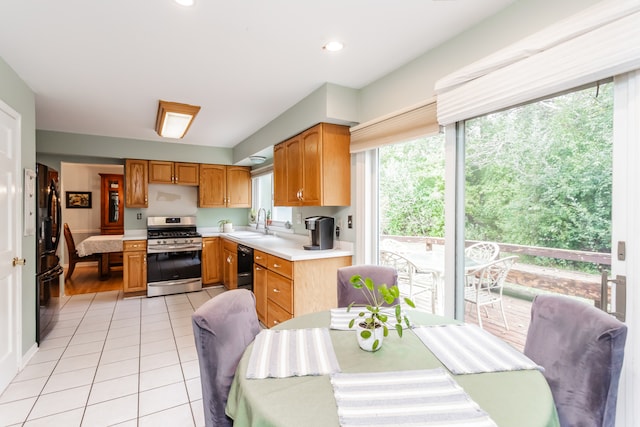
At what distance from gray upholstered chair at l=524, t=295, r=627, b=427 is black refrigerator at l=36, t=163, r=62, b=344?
391 centimetres

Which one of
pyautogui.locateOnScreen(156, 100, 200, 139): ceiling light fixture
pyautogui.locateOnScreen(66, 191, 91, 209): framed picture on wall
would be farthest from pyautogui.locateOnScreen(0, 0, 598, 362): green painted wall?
pyautogui.locateOnScreen(66, 191, 91, 209): framed picture on wall

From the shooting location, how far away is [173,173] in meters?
5.12

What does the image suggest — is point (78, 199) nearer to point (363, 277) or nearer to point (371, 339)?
point (363, 277)

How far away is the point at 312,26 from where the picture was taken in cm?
189

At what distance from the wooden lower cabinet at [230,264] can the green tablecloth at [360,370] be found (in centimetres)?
326

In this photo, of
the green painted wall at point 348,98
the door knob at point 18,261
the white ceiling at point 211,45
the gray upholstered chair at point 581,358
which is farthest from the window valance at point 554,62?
the door knob at point 18,261

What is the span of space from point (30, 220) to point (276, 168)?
7.72 ft

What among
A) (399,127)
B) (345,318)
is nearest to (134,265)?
(345,318)

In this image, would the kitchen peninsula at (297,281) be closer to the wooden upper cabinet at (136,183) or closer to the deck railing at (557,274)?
the deck railing at (557,274)

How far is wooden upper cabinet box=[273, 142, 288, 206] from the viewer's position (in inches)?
140

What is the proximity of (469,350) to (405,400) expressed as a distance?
473 mm

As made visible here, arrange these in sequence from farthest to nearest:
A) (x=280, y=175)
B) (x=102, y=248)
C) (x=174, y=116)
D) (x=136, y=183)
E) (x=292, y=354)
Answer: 1. (x=102, y=248)
2. (x=136, y=183)
3. (x=280, y=175)
4. (x=174, y=116)
5. (x=292, y=354)

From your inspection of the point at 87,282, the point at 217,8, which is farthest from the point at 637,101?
the point at 87,282

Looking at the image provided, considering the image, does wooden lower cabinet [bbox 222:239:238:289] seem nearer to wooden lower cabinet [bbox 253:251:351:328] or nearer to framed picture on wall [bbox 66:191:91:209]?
wooden lower cabinet [bbox 253:251:351:328]
